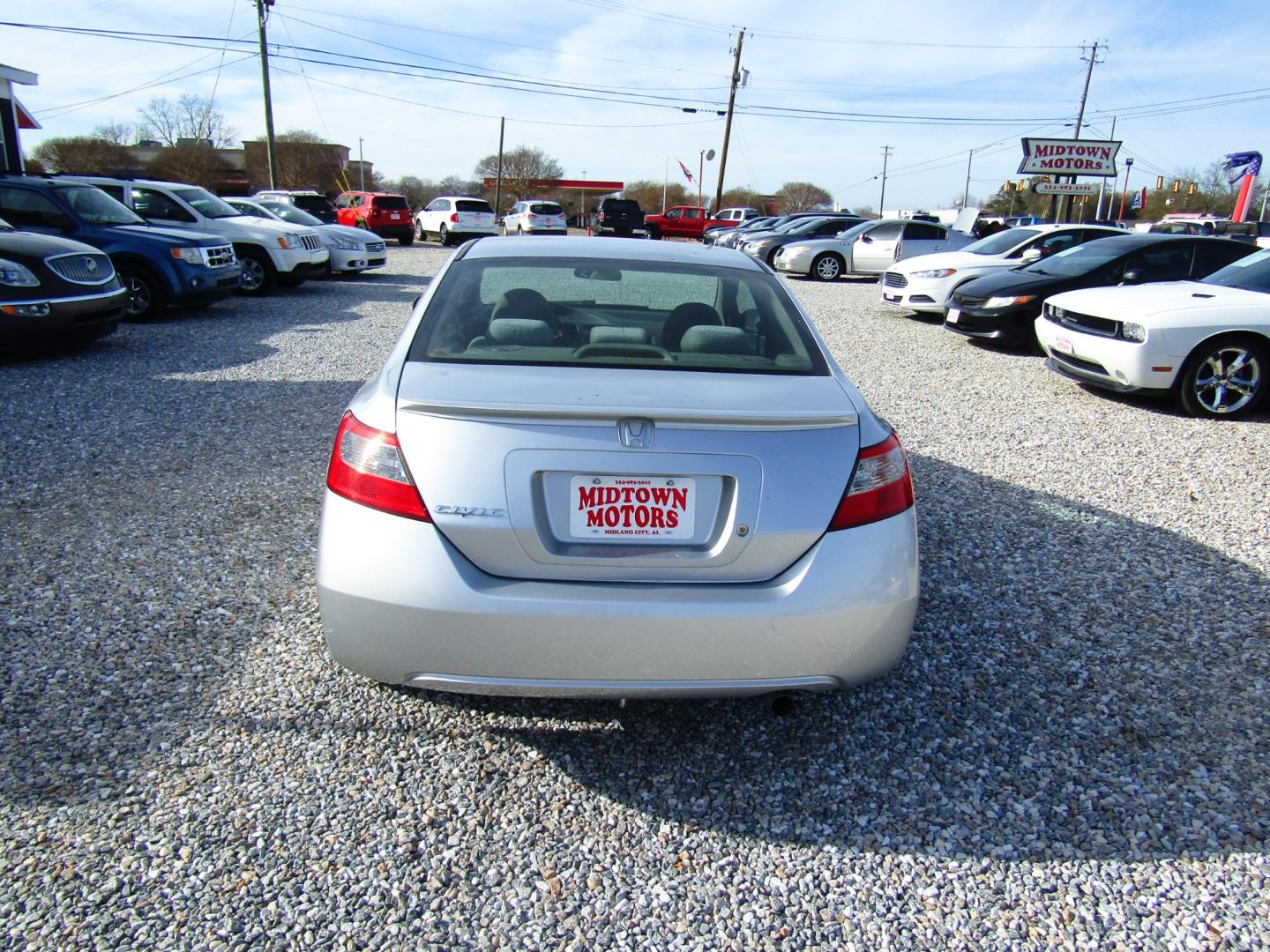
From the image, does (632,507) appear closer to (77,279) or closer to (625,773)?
(625,773)

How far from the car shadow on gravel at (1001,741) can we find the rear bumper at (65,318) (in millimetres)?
6857

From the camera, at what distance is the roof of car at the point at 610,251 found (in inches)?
131

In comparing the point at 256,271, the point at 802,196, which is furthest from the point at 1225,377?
the point at 802,196

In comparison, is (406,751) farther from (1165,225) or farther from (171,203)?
(1165,225)

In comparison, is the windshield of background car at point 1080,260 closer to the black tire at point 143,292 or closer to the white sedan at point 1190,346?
the white sedan at point 1190,346

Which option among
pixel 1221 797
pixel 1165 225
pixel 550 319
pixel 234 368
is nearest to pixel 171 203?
pixel 234 368

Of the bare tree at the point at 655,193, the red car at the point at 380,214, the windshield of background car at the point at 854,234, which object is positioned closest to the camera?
the windshield of background car at the point at 854,234

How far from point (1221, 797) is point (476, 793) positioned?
2.15 meters

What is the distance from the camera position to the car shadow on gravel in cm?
236

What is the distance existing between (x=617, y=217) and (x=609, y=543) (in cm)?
3305

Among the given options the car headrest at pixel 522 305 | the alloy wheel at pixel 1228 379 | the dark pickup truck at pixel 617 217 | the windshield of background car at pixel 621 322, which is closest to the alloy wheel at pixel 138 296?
the windshield of background car at pixel 621 322

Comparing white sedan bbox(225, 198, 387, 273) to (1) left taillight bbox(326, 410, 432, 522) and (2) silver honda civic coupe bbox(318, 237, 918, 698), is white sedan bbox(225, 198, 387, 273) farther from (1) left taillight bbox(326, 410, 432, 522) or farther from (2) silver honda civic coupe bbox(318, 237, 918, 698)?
(2) silver honda civic coupe bbox(318, 237, 918, 698)

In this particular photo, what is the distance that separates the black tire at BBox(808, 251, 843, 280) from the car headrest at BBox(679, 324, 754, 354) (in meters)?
17.7

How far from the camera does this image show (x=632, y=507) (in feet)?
7.22
